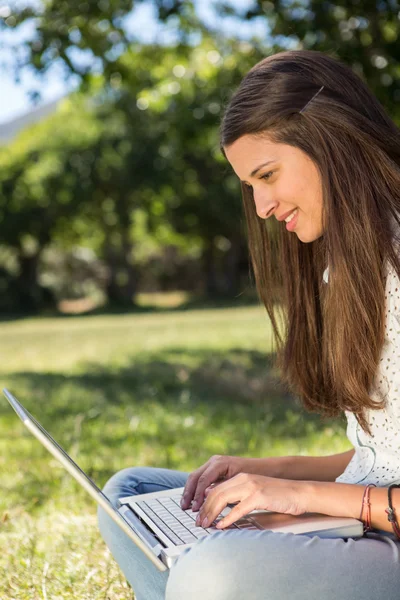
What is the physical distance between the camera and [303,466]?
2338mm

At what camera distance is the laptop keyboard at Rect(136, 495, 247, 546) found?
6.10 feet

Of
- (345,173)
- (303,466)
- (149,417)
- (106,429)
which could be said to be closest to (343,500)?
(303,466)

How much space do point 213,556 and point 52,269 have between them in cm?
3442

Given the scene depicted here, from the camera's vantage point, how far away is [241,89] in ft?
7.11

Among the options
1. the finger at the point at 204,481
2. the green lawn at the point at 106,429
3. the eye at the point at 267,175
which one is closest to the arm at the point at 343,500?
the finger at the point at 204,481

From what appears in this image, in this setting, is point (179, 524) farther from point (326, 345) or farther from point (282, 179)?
point (282, 179)

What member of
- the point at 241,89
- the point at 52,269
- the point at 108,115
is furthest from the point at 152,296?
the point at 241,89

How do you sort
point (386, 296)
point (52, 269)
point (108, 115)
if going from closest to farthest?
1. point (386, 296)
2. point (108, 115)
3. point (52, 269)

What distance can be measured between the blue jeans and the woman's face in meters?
0.85

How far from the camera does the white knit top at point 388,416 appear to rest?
6.24ft

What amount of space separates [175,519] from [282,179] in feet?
3.04

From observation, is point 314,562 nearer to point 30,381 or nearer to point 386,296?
point 386,296

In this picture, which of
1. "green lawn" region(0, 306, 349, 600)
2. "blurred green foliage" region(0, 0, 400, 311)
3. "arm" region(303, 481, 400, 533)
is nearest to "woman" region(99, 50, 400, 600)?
"arm" region(303, 481, 400, 533)

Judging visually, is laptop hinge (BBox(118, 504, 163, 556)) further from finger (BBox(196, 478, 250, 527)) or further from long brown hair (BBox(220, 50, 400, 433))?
long brown hair (BBox(220, 50, 400, 433))
